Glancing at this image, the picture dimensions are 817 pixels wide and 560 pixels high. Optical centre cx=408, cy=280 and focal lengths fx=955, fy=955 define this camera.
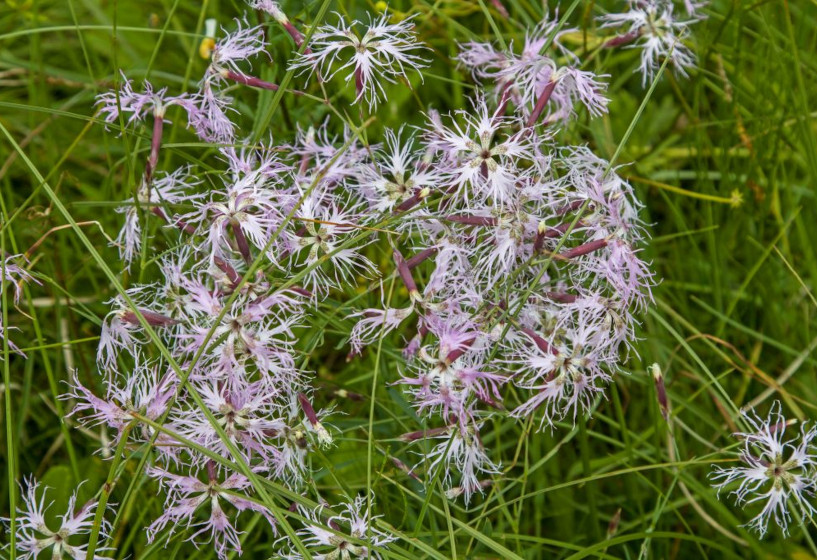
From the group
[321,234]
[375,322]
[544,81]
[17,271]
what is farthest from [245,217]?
[544,81]

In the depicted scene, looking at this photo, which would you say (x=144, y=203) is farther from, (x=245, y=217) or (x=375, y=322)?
(x=375, y=322)

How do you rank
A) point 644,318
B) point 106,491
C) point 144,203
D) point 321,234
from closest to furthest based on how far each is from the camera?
1. point 106,491
2. point 321,234
3. point 144,203
4. point 644,318

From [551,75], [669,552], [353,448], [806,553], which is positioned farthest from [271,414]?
[806,553]

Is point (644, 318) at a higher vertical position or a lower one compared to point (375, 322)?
lower

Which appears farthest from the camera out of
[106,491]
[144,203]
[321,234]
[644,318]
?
[644,318]

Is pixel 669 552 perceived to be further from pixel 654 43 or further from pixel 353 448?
pixel 654 43

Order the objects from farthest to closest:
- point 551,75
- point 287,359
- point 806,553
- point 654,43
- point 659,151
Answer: point 659,151 < point 654,43 < point 806,553 < point 551,75 < point 287,359

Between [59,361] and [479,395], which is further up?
[479,395]

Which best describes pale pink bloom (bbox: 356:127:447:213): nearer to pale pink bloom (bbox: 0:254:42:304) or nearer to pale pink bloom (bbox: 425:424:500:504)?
pale pink bloom (bbox: 425:424:500:504)
